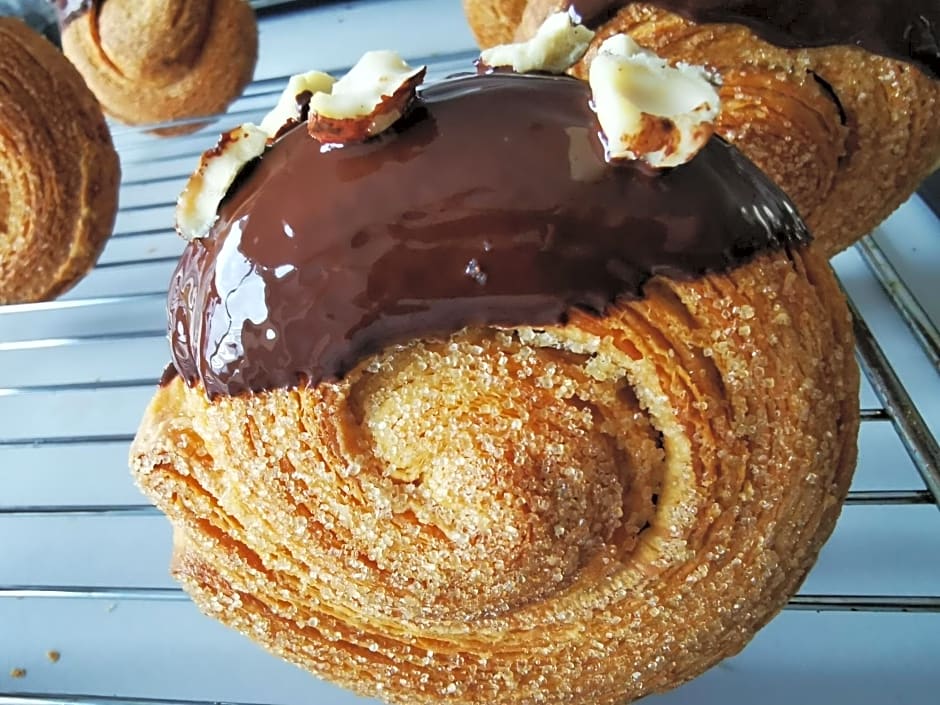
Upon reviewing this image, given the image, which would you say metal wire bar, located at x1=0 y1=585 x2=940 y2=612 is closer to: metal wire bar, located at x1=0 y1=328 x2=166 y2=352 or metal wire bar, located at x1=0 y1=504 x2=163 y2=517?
→ metal wire bar, located at x1=0 y1=504 x2=163 y2=517

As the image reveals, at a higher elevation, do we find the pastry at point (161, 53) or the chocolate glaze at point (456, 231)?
the chocolate glaze at point (456, 231)

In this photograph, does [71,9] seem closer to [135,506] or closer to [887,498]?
[135,506]

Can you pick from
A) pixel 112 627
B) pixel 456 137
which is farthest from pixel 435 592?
pixel 112 627

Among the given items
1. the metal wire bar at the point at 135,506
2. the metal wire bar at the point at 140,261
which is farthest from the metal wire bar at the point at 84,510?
the metal wire bar at the point at 140,261

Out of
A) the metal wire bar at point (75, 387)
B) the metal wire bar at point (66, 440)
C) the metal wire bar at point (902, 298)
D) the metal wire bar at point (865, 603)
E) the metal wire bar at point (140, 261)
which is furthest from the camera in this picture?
the metal wire bar at point (140, 261)

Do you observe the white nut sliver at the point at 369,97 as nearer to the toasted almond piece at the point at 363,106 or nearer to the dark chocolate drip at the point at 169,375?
the toasted almond piece at the point at 363,106

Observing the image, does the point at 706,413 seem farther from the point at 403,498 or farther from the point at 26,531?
the point at 26,531
